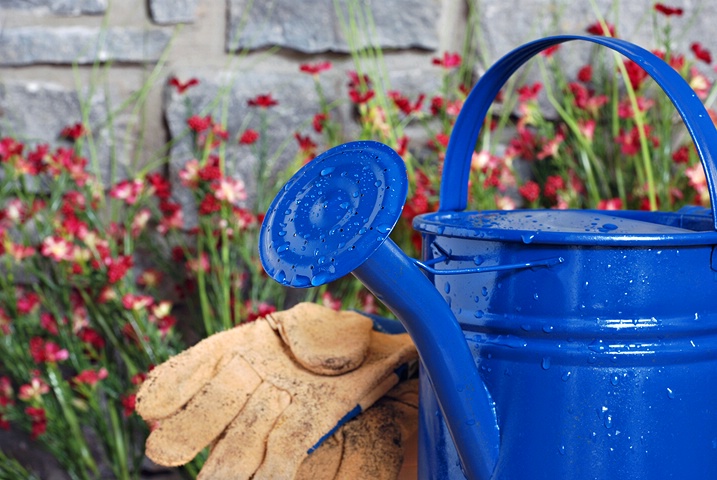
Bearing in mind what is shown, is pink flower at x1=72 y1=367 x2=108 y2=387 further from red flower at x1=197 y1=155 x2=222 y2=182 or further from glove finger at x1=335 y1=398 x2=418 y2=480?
glove finger at x1=335 y1=398 x2=418 y2=480

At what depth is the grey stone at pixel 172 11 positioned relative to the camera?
173 cm

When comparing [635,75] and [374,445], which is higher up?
[635,75]

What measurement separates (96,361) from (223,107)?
64 cm

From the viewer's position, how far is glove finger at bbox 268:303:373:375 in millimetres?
1026

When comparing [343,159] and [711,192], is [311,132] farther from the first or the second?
[711,192]

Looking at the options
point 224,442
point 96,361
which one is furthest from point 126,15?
point 224,442

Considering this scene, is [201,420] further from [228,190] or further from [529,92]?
[529,92]

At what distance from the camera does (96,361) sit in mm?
1770

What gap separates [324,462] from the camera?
97 centimetres

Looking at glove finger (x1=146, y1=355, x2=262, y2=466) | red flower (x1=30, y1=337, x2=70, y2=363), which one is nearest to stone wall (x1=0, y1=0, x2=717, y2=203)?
red flower (x1=30, y1=337, x2=70, y2=363)

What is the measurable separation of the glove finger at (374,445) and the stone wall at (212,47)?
2.91 feet

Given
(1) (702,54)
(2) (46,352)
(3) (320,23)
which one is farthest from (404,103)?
(2) (46,352)

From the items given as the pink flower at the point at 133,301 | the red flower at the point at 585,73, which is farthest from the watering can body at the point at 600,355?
the red flower at the point at 585,73

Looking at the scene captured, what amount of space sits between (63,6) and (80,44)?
92mm
